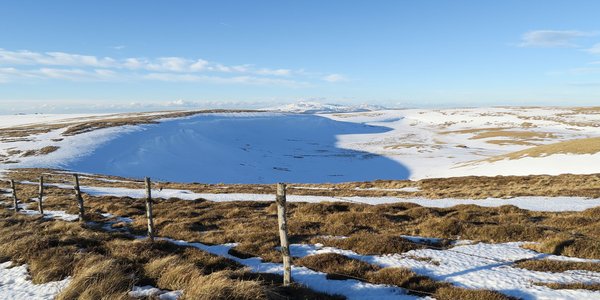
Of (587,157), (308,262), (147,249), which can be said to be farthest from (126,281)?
(587,157)

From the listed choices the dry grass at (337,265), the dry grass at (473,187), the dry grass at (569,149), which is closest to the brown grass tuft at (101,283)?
the dry grass at (337,265)

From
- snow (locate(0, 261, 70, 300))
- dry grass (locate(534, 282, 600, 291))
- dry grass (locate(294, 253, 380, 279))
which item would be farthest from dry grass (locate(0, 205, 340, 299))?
dry grass (locate(534, 282, 600, 291))

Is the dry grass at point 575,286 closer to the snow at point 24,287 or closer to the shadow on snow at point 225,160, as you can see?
the snow at point 24,287

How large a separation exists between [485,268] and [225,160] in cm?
7761

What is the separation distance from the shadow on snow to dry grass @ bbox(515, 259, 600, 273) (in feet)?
189

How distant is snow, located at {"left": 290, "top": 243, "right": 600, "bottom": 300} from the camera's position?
819 cm

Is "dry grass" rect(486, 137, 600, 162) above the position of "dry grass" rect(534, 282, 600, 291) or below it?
below

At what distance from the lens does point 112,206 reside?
79.7ft

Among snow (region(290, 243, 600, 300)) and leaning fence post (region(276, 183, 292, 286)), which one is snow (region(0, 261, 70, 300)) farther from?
snow (region(290, 243, 600, 300))

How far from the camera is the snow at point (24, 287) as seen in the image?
8.70 m

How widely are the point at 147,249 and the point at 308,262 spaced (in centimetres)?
503

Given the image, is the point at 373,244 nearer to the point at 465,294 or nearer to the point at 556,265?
the point at 465,294

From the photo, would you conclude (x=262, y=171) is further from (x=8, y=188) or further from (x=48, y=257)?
(x=48, y=257)

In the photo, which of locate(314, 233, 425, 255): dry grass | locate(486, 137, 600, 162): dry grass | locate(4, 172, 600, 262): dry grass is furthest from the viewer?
locate(486, 137, 600, 162): dry grass
